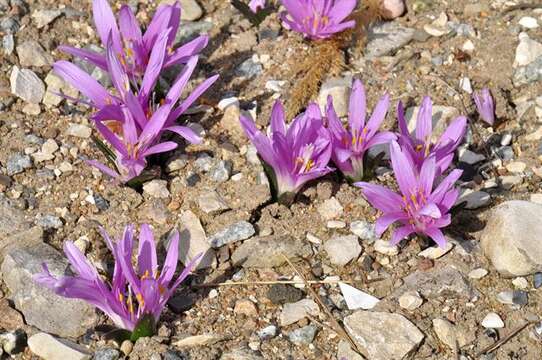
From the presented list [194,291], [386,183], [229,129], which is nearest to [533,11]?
[386,183]

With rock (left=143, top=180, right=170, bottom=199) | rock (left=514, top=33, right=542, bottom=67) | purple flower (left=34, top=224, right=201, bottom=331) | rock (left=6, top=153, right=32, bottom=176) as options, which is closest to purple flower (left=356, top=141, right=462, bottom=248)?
purple flower (left=34, top=224, right=201, bottom=331)

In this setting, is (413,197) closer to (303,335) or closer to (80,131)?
(303,335)

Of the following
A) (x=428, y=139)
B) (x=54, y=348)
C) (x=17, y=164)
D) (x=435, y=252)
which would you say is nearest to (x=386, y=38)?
(x=428, y=139)

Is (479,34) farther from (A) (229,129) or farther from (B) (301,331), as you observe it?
(B) (301,331)

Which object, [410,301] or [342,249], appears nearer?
[410,301]

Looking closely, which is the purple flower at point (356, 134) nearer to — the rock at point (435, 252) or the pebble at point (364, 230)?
the pebble at point (364, 230)
